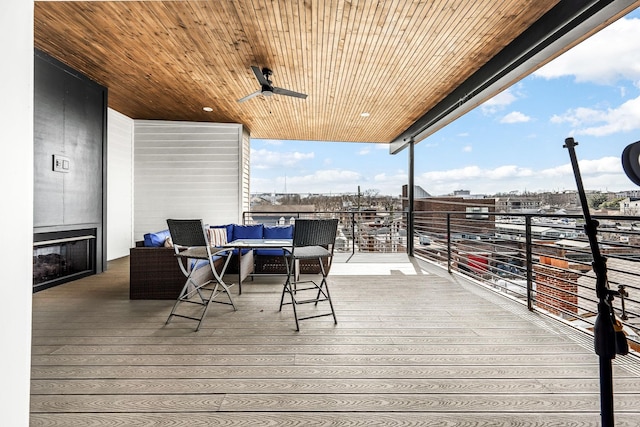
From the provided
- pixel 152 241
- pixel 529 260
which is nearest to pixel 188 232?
pixel 152 241

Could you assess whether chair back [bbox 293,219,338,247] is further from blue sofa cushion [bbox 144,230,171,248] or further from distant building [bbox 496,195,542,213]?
distant building [bbox 496,195,542,213]

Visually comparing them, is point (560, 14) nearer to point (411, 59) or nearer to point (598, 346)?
point (411, 59)

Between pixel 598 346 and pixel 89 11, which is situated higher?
pixel 89 11

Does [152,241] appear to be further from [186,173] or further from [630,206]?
[630,206]

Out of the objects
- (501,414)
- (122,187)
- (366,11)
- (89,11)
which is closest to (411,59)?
(366,11)

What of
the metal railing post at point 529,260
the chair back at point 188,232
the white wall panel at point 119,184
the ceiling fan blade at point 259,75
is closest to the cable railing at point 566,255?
the metal railing post at point 529,260

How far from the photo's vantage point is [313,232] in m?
2.65

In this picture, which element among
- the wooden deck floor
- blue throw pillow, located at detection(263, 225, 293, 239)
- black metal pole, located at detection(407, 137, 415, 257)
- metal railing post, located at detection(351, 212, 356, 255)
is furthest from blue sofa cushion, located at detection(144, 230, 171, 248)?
black metal pole, located at detection(407, 137, 415, 257)

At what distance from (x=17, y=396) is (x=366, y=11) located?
3250mm

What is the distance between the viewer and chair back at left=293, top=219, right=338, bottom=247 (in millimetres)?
2604

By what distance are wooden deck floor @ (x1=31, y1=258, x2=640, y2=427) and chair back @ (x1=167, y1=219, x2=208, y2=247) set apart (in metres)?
0.68

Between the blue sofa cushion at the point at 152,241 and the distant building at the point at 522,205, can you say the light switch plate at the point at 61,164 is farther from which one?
the distant building at the point at 522,205

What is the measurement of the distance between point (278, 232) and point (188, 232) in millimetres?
2022

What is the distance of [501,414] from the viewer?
1.49m
